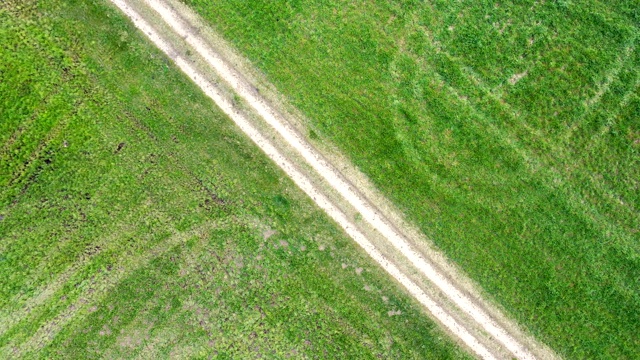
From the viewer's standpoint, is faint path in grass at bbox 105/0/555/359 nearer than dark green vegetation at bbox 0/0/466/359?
No

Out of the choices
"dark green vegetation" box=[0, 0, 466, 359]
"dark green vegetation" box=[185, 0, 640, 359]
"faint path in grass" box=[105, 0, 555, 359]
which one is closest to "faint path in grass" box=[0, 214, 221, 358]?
"dark green vegetation" box=[0, 0, 466, 359]

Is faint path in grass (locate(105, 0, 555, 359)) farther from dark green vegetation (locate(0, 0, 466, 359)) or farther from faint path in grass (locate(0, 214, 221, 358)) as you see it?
faint path in grass (locate(0, 214, 221, 358))

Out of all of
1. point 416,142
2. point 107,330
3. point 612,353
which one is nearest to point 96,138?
point 107,330

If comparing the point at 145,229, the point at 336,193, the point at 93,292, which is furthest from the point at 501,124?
the point at 93,292

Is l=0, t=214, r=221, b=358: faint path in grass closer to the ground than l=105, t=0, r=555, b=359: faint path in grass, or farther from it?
closer to the ground

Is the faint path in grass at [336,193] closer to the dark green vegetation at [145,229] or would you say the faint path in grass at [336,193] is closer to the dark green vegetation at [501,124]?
the dark green vegetation at [145,229]

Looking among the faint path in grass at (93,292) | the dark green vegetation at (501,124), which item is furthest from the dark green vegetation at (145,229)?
the dark green vegetation at (501,124)

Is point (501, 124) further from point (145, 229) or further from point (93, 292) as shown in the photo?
point (93, 292)
